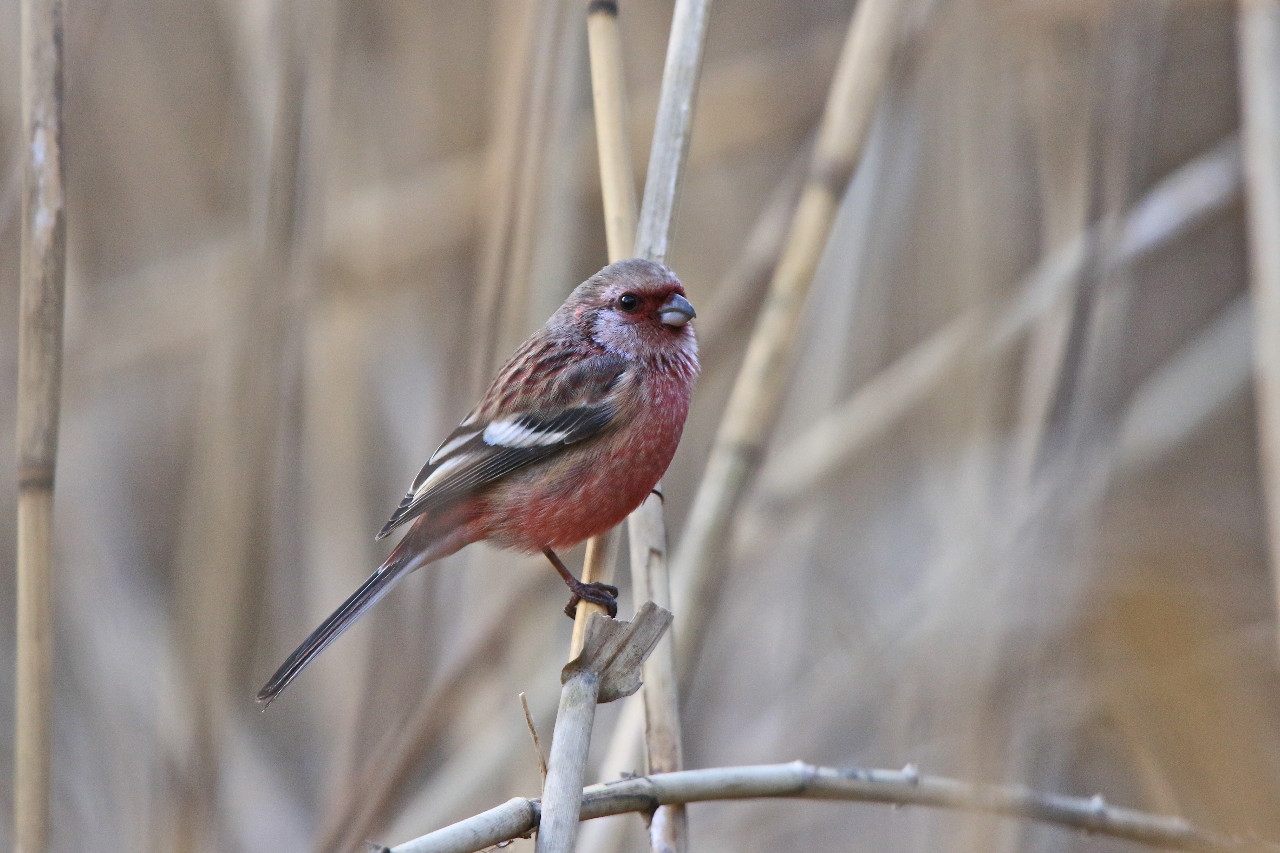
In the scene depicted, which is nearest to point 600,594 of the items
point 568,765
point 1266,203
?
point 568,765

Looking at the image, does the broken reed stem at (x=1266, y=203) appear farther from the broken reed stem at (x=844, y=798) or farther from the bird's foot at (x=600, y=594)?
the bird's foot at (x=600, y=594)

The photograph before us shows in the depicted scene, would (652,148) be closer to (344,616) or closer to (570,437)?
(570,437)

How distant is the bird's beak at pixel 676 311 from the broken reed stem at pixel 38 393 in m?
1.37

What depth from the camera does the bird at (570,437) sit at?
2686mm

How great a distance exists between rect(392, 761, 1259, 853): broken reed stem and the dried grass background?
0.21ft

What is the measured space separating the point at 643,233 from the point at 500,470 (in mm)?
780

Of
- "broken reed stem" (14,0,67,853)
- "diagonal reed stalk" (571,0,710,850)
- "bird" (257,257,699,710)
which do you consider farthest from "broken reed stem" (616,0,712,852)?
"broken reed stem" (14,0,67,853)

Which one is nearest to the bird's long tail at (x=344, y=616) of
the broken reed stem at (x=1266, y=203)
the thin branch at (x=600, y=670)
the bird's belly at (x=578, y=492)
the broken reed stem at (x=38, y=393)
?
the bird's belly at (x=578, y=492)

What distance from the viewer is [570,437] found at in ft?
9.61

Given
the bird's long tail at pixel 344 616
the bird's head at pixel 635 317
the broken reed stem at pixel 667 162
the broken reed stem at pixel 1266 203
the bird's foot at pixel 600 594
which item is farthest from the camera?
the bird's head at pixel 635 317

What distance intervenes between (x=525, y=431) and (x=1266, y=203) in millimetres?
2001

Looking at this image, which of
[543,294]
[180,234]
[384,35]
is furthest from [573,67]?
[180,234]

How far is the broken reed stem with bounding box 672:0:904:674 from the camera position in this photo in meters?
2.51

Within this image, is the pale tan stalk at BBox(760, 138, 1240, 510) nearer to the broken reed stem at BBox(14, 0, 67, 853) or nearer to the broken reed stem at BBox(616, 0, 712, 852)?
the broken reed stem at BBox(616, 0, 712, 852)
